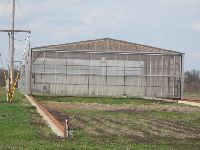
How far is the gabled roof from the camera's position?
53219mm

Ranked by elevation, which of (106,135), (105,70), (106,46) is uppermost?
(106,46)

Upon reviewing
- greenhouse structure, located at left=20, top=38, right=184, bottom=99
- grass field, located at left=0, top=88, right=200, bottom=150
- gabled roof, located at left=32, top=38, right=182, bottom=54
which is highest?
gabled roof, located at left=32, top=38, right=182, bottom=54

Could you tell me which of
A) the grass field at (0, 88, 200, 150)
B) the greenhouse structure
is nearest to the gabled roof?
the greenhouse structure

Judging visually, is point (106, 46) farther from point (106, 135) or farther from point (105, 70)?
point (106, 135)

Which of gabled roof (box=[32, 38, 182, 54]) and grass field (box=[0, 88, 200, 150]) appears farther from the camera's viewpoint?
gabled roof (box=[32, 38, 182, 54])

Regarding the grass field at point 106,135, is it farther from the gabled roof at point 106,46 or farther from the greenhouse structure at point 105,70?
the gabled roof at point 106,46

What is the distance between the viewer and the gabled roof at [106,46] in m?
53.2

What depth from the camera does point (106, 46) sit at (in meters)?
54.1

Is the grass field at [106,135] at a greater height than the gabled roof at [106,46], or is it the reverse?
the gabled roof at [106,46]

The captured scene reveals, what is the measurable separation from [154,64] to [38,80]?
11.5 meters

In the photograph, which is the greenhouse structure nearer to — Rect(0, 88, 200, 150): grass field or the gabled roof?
the gabled roof

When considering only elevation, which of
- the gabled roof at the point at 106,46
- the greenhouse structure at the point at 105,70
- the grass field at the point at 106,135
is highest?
the gabled roof at the point at 106,46

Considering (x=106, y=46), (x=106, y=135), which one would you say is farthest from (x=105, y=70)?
(x=106, y=135)

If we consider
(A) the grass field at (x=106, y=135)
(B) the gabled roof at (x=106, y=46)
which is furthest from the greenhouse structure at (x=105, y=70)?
(A) the grass field at (x=106, y=135)
